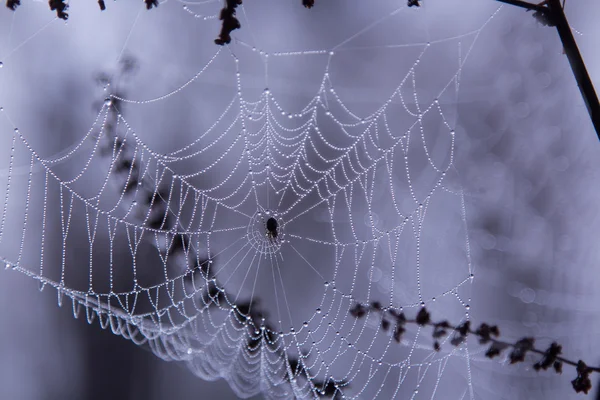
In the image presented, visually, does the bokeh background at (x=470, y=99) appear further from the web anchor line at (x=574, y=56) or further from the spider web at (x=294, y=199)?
the web anchor line at (x=574, y=56)

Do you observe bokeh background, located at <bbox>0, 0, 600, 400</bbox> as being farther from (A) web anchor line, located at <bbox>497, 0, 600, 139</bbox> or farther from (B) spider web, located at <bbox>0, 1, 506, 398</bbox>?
(A) web anchor line, located at <bbox>497, 0, 600, 139</bbox>

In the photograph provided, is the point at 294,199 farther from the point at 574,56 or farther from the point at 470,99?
the point at 574,56

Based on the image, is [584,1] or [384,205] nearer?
[584,1]

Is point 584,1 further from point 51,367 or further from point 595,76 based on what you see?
point 51,367

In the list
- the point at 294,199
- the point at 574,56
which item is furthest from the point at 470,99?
the point at 574,56

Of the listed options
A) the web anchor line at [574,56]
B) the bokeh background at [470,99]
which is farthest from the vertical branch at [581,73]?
the bokeh background at [470,99]

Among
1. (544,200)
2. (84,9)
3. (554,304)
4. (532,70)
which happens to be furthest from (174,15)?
(554,304)
